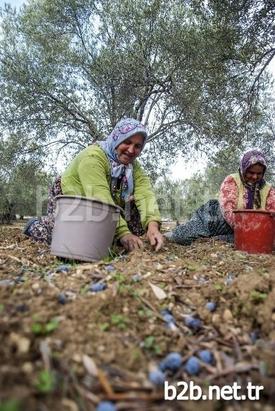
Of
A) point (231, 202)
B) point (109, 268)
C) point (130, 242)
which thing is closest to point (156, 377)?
point (109, 268)

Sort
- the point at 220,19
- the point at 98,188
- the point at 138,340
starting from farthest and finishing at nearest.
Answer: the point at 220,19 → the point at 98,188 → the point at 138,340

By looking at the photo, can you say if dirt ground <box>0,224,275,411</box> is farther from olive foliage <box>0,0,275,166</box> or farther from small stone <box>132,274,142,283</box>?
olive foliage <box>0,0,275,166</box>

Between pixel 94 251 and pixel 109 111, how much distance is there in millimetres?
10394

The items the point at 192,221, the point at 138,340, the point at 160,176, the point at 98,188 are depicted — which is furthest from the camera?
the point at 160,176

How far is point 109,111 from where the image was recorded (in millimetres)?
13352

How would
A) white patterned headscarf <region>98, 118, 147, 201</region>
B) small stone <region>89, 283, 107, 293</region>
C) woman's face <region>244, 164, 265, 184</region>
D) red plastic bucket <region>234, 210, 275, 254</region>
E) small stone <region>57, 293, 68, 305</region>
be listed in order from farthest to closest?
woman's face <region>244, 164, 265, 184</region>, red plastic bucket <region>234, 210, 275, 254</region>, white patterned headscarf <region>98, 118, 147, 201</region>, small stone <region>89, 283, 107, 293</region>, small stone <region>57, 293, 68, 305</region>

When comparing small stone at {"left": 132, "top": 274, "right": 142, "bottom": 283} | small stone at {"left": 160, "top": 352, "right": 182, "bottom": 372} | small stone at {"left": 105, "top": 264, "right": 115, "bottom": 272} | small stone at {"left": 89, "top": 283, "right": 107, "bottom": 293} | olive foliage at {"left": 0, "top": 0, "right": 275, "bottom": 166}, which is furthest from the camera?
olive foliage at {"left": 0, "top": 0, "right": 275, "bottom": 166}

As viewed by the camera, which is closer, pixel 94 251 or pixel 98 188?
pixel 94 251

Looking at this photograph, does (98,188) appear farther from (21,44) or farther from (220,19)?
(21,44)

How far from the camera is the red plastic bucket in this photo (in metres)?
4.61

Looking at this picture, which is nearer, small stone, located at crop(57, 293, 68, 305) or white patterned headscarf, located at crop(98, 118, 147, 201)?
small stone, located at crop(57, 293, 68, 305)

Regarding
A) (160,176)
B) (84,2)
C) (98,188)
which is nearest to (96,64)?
(84,2)

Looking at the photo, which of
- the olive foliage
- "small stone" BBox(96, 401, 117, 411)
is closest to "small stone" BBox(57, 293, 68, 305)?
"small stone" BBox(96, 401, 117, 411)

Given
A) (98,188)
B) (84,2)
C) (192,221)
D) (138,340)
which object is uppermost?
(84,2)
